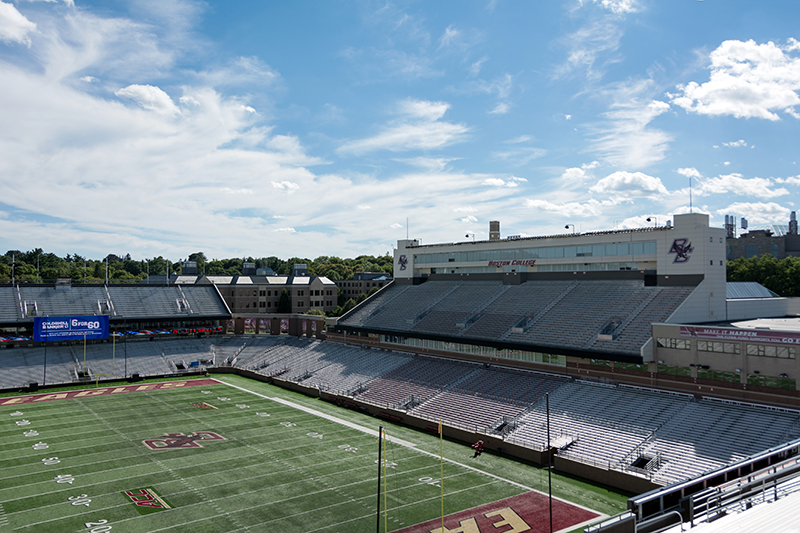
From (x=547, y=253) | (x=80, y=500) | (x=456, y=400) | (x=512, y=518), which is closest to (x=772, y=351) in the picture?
(x=512, y=518)

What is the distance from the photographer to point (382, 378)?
49.5 meters

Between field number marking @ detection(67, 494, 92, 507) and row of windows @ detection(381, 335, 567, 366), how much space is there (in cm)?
3133

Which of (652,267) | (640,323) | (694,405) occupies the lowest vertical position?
(694,405)

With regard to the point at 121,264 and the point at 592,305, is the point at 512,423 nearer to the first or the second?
the point at 592,305

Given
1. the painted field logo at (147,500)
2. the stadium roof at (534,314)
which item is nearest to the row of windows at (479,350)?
the stadium roof at (534,314)

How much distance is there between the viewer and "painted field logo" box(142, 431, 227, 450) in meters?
34.5

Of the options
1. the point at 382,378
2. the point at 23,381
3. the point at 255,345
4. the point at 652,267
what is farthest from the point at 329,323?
the point at 652,267

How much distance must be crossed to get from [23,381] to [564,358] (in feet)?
173

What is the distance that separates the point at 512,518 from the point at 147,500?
1786cm

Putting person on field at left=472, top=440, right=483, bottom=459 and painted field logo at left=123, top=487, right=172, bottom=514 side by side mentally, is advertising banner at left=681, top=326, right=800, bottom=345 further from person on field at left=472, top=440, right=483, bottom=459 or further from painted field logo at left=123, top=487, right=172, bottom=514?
painted field logo at left=123, top=487, right=172, bottom=514

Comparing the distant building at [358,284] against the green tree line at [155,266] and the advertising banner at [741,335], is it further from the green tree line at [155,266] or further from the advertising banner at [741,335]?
the advertising banner at [741,335]

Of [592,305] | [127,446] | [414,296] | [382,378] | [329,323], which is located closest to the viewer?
[127,446]

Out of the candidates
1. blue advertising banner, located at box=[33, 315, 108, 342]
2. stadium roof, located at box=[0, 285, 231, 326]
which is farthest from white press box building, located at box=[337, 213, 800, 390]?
blue advertising banner, located at box=[33, 315, 108, 342]

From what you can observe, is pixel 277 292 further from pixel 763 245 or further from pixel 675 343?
pixel 763 245
